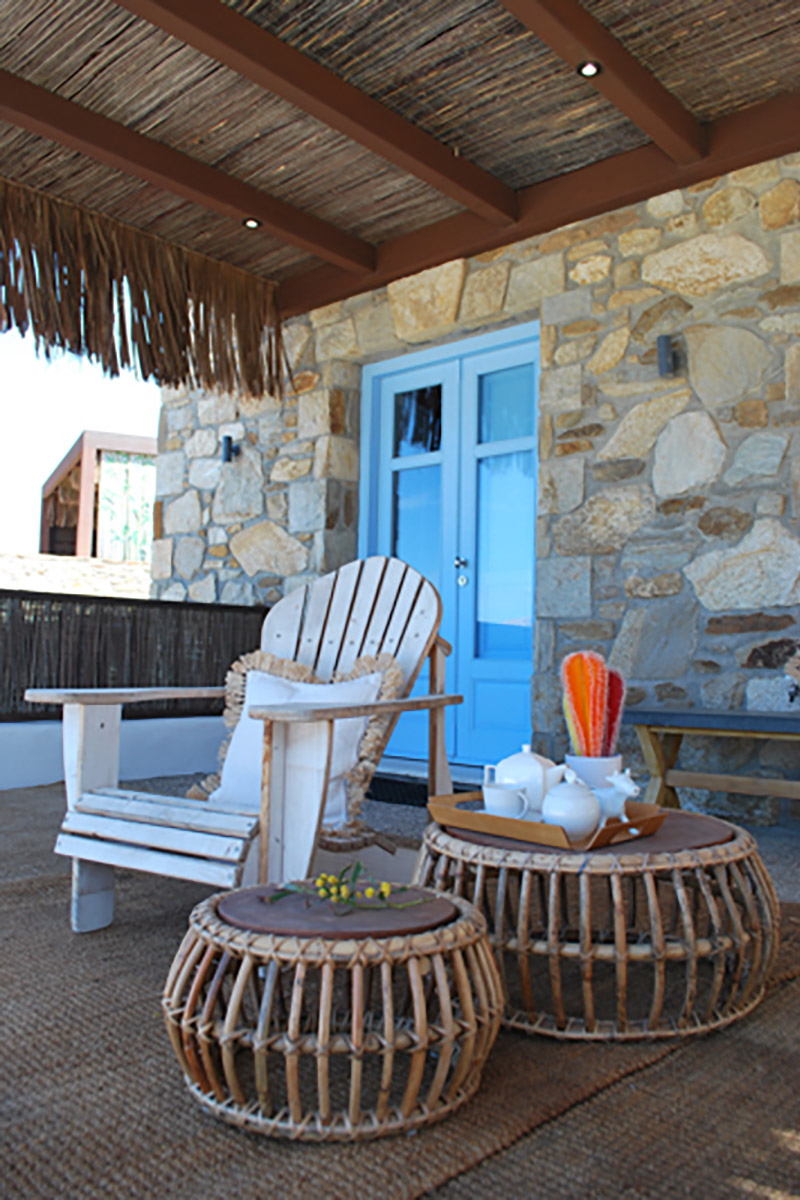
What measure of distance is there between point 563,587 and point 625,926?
8.71ft

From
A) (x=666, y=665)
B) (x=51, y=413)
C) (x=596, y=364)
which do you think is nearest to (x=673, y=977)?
(x=666, y=665)

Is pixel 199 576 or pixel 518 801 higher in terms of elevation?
pixel 199 576

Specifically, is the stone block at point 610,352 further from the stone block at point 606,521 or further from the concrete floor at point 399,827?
the concrete floor at point 399,827

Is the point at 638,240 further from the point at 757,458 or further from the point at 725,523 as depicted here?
the point at 725,523

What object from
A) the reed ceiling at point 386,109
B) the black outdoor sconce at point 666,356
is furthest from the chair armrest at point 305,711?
the black outdoor sconce at point 666,356

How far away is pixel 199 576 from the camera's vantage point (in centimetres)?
570

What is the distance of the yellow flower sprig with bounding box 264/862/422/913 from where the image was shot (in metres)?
1.31

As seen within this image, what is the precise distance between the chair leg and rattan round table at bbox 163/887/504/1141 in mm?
838

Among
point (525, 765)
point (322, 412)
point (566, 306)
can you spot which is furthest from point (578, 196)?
point (525, 765)

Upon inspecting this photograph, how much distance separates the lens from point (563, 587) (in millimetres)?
4090

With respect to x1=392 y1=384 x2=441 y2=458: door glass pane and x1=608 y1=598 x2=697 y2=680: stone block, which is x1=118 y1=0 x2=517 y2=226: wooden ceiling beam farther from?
x1=608 y1=598 x2=697 y2=680: stone block

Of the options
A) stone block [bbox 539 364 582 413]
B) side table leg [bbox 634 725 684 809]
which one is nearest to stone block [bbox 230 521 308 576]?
stone block [bbox 539 364 582 413]

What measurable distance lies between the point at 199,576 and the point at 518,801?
14.3 feet

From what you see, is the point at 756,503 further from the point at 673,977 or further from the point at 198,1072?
the point at 198,1072
